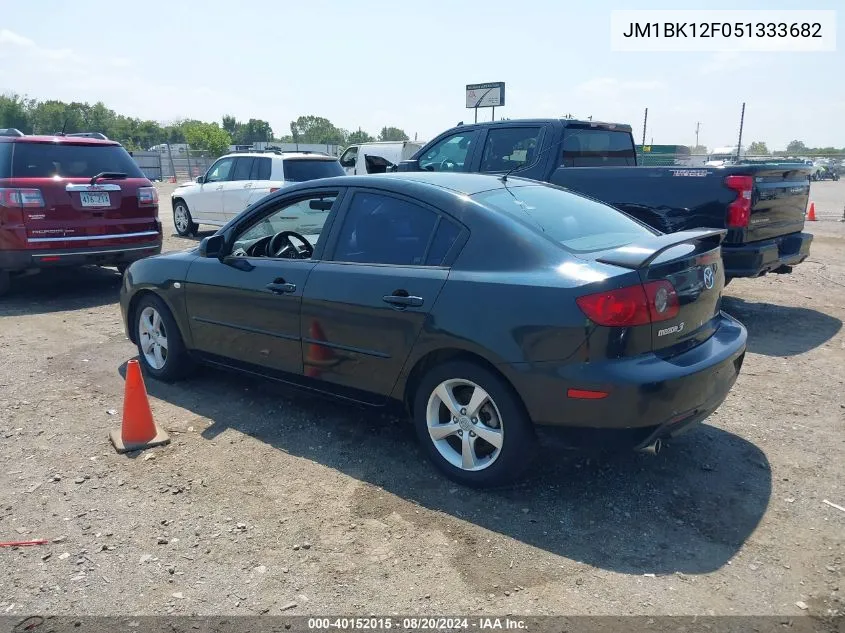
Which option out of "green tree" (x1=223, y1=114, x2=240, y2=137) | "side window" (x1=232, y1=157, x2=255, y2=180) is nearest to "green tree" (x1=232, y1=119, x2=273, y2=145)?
"green tree" (x1=223, y1=114, x2=240, y2=137)

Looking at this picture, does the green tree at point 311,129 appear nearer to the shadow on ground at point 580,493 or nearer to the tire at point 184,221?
the tire at point 184,221

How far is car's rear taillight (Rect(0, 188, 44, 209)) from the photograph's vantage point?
753cm

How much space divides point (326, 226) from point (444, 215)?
35.1 inches

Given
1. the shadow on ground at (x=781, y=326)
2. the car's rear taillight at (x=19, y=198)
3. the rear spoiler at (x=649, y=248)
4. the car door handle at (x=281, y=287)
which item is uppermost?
the car's rear taillight at (x=19, y=198)

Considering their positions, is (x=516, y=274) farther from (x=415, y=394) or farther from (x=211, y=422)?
(x=211, y=422)

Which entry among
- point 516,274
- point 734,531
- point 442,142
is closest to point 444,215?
point 516,274

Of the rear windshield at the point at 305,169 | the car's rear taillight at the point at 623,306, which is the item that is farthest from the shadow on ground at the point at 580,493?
the rear windshield at the point at 305,169

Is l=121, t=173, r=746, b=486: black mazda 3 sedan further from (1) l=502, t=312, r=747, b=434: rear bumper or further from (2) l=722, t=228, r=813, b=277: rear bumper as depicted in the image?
(2) l=722, t=228, r=813, b=277: rear bumper

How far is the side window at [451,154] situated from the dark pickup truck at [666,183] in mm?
14

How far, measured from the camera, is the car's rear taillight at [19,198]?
7.53m

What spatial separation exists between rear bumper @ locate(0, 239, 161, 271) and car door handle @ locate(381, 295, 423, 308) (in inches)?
222

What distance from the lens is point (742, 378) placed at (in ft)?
17.2

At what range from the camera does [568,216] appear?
3938mm

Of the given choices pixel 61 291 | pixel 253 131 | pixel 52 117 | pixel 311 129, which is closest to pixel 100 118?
pixel 52 117
